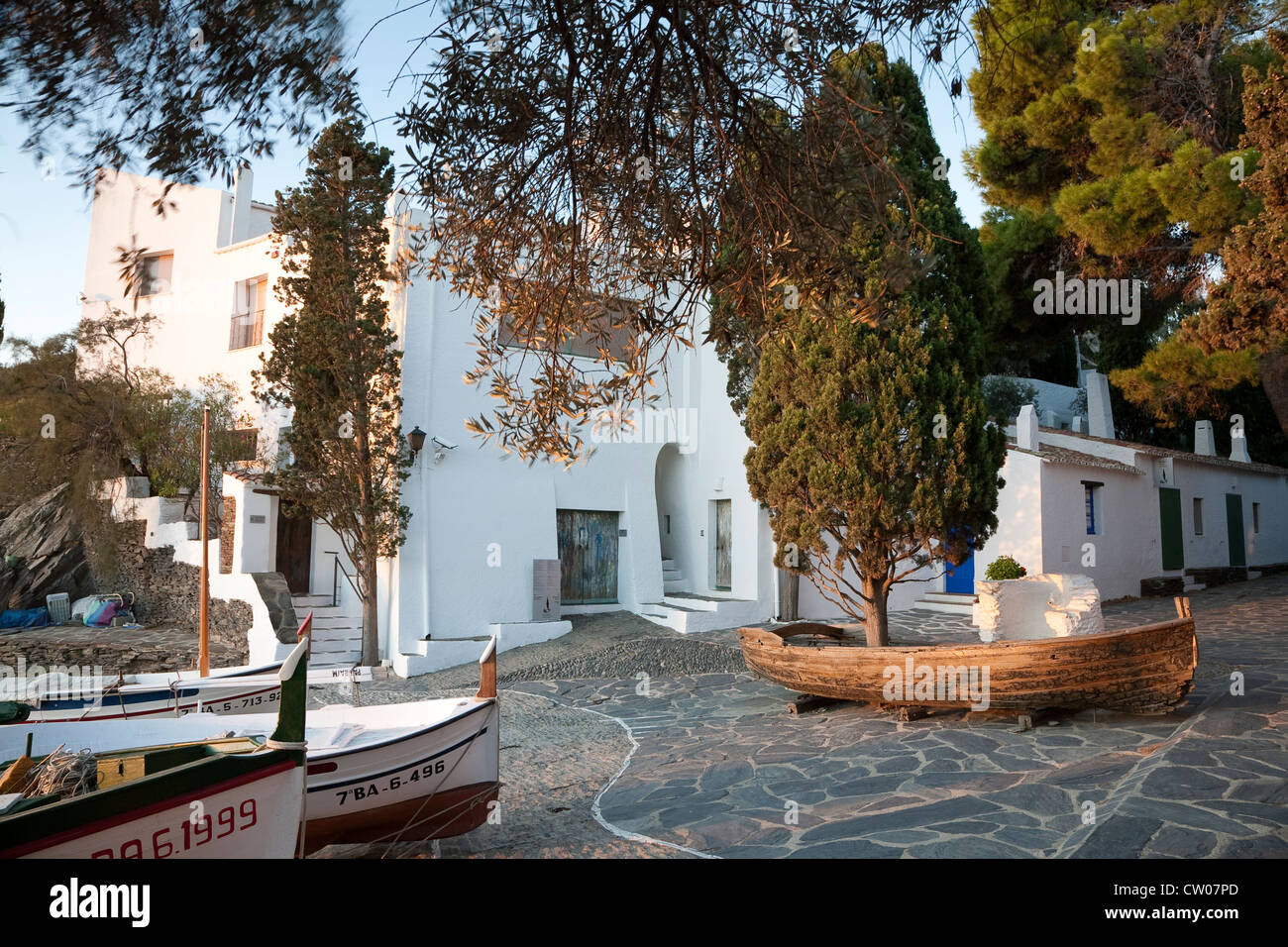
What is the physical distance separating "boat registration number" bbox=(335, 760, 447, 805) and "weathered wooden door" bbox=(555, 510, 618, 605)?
994 cm

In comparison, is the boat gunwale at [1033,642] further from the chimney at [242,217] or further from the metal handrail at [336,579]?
the chimney at [242,217]

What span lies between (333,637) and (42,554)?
8.80 metres

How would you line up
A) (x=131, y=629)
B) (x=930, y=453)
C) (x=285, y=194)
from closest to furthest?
(x=930, y=453) → (x=285, y=194) → (x=131, y=629)

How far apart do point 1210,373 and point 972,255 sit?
5.08 metres

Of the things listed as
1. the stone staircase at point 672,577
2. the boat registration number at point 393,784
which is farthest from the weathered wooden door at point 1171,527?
the boat registration number at point 393,784

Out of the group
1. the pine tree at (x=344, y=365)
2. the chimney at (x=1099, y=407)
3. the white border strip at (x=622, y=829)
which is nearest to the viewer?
the white border strip at (x=622, y=829)

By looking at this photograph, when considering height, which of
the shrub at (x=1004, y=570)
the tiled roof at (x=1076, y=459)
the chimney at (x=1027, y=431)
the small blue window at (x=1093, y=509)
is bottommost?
the shrub at (x=1004, y=570)

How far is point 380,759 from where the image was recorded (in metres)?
5.40

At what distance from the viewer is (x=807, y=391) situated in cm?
959

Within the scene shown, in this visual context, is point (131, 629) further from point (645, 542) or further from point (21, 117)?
point (21, 117)

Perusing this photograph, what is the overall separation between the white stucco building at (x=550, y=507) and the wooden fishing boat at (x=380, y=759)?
6998mm

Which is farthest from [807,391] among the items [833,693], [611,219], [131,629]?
[131,629]

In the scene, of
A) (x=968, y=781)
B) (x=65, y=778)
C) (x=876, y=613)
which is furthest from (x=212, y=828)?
(x=876, y=613)

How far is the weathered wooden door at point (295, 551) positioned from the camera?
52.5 feet
